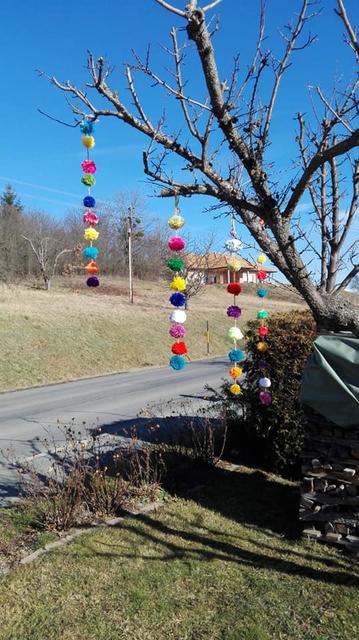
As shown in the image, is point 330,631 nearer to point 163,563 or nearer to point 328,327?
point 163,563

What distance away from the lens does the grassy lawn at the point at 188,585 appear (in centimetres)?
319

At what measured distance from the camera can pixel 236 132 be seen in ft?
12.1

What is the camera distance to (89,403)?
12234 millimetres

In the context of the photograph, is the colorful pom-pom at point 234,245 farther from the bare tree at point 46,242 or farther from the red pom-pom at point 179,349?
the bare tree at point 46,242

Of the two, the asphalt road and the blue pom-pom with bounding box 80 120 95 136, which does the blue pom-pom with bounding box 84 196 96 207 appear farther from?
the asphalt road

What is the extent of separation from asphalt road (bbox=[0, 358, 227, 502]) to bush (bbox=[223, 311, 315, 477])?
4.50ft

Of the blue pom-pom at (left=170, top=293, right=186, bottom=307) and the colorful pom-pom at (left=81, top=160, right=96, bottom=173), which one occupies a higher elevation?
the colorful pom-pom at (left=81, top=160, right=96, bottom=173)

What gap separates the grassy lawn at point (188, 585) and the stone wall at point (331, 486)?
0.53 ft

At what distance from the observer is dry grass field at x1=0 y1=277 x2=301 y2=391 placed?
59.6ft

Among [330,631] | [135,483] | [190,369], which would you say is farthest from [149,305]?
[330,631]

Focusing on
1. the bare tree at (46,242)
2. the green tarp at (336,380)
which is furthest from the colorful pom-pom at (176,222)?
the bare tree at (46,242)

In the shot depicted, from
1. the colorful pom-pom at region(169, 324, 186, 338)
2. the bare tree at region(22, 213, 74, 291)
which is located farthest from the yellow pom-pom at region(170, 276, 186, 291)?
the bare tree at region(22, 213, 74, 291)

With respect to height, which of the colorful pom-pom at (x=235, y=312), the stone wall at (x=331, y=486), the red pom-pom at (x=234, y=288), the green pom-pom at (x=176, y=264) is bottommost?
the stone wall at (x=331, y=486)

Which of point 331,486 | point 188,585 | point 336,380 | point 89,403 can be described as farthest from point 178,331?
point 89,403
